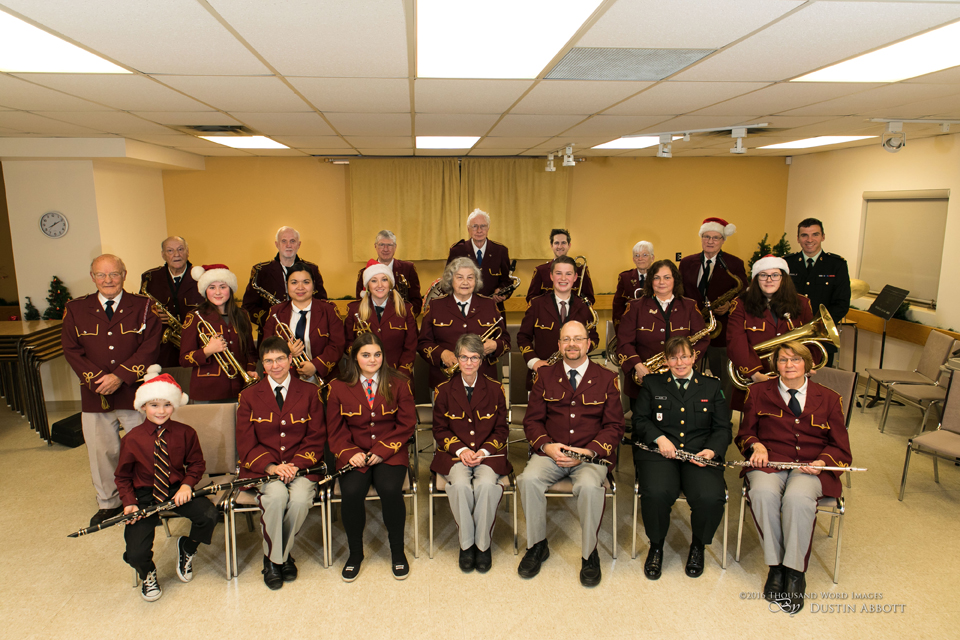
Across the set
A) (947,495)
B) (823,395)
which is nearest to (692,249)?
(947,495)

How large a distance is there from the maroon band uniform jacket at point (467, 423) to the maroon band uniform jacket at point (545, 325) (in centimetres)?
80

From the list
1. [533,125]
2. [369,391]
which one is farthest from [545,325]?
[533,125]

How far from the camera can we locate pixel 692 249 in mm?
8164

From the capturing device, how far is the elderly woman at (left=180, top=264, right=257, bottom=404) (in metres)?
3.73

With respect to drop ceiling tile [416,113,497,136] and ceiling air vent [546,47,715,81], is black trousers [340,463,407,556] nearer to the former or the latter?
ceiling air vent [546,47,715,81]

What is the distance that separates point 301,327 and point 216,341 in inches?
20.9

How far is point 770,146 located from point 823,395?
418 cm

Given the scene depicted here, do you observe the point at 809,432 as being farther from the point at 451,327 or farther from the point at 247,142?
the point at 247,142

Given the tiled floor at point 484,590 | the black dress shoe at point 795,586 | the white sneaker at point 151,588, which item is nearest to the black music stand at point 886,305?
the tiled floor at point 484,590

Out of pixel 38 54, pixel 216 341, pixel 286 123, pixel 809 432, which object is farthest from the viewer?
pixel 286 123

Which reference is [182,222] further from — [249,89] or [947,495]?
[947,495]

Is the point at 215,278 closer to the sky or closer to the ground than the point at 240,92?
closer to the ground

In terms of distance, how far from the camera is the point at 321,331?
394 cm

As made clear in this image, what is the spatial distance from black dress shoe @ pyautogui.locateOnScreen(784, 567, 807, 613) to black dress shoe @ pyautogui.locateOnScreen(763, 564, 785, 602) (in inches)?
1.2
